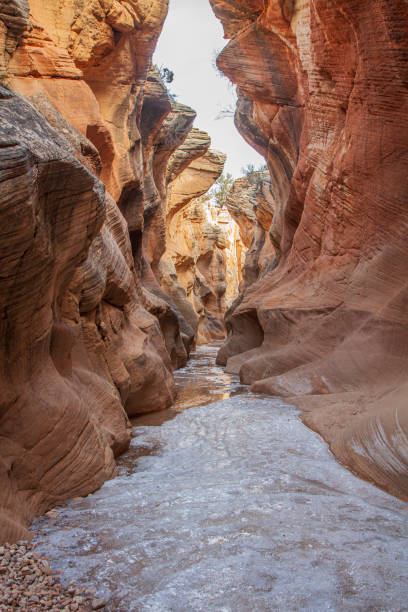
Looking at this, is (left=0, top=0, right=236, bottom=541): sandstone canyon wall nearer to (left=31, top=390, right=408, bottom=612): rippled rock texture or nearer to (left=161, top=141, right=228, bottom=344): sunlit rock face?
(left=31, top=390, right=408, bottom=612): rippled rock texture

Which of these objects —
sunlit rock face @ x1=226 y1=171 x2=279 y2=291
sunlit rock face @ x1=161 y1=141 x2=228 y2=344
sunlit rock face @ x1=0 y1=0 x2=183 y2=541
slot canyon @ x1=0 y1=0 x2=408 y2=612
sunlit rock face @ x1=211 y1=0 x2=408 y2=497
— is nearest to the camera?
slot canyon @ x1=0 y1=0 x2=408 y2=612

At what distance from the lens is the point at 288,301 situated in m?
9.71

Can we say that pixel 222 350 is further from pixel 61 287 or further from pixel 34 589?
pixel 34 589

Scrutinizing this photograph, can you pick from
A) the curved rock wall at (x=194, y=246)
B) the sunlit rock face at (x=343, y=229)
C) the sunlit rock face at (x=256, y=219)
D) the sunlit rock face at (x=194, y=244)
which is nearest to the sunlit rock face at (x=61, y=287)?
the sunlit rock face at (x=343, y=229)

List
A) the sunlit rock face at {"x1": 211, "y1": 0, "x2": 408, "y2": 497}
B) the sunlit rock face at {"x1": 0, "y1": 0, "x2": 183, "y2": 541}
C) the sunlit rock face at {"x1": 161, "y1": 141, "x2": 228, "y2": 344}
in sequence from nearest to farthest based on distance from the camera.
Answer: the sunlit rock face at {"x1": 0, "y1": 0, "x2": 183, "y2": 541}
the sunlit rock face at {"x1": 211, "y1": 0, "x2": 408, "y2": 497}
the sunlit rock face at {"x1": 161, "y1": 141, "x2": 228, "y2": 344}

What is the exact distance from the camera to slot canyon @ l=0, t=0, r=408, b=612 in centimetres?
223

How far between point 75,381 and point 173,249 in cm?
2168

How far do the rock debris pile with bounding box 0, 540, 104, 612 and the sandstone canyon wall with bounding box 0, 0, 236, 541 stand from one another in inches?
8.9

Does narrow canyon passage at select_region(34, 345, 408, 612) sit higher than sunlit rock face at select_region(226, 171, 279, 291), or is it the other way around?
sunlit rock face at select_region(226, 171, 279, 291)

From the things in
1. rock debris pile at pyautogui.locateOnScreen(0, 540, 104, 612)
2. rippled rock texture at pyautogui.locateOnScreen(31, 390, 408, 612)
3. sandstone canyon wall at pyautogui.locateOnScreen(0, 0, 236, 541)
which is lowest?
rippled rock texture at pyautogui.locateOnScreen(31, 390, 408, 612)

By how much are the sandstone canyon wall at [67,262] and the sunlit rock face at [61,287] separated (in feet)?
0.05

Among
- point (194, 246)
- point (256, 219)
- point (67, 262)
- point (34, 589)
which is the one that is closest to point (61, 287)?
point (67, 262)

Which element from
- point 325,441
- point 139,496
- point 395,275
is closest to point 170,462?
point 139,496

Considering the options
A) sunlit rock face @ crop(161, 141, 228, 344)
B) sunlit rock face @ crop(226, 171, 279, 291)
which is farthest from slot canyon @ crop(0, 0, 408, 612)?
sunlit rock face @ crop(161, 141, 228, 344)
